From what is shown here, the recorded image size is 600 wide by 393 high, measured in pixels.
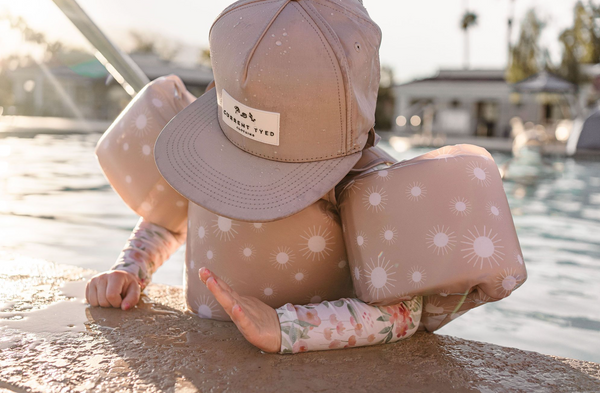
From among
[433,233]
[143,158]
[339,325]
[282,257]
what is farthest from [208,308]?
[433,233]

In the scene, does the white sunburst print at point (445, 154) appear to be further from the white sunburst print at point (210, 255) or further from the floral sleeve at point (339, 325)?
the white sunburst print at point (210, 255)

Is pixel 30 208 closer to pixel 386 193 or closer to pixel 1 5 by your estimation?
pixel 1 5

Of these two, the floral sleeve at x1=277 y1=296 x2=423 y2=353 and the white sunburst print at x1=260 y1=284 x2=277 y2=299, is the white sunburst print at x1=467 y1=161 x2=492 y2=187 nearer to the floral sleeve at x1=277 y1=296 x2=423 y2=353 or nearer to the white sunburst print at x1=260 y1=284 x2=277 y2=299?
the floral sleeve at x1=277 y1=296 x2=423 y2=353

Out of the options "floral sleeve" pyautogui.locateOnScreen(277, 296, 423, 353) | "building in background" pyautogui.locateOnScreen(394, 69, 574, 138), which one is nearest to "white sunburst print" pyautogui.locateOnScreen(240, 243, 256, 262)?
"floral sleeve" pyautogui.locateOnScreen(277, 296, 423, 353)

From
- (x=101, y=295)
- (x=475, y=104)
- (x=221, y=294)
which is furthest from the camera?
(x=475, y=104)

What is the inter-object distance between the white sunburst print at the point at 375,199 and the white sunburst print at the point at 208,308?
49cm

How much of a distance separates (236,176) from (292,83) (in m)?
0.25

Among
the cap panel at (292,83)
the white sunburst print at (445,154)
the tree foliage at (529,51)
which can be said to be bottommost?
the tree foliage at (529,51)

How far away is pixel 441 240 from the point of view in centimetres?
134

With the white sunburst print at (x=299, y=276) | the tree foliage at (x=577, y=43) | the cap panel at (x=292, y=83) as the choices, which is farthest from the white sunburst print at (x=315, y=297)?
the tree foliage at (x=577, y=43)

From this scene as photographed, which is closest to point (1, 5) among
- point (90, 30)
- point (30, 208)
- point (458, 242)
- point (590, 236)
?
point (30, 208)

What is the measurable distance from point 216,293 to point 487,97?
1344 inches

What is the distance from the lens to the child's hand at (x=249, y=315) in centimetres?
124

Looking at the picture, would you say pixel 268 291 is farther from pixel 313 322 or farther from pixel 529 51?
pixel 529 51
